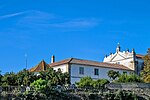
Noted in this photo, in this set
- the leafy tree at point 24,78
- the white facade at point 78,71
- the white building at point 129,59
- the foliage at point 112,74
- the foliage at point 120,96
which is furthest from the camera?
the white building at point 129,59

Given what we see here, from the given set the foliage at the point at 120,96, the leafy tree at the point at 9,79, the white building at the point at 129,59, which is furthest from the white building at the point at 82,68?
the foliage at the point at 120,96

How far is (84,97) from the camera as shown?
1351 inches

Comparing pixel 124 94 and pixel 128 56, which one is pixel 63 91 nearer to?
pixel 124 94

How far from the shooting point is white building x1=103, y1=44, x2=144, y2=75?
2645 inches

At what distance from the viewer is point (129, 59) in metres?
68.5

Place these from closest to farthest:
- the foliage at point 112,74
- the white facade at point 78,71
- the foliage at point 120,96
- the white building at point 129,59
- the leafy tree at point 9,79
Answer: the foliage at point 120,96 → the leafy tree at point 9,79 → the white facade at point 78,71 → the foliage at point 112,74 → the white building at point 129,59

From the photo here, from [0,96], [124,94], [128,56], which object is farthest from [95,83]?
[128,56]

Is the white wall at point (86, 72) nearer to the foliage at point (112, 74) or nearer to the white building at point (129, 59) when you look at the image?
the foliage at point (112, 74)

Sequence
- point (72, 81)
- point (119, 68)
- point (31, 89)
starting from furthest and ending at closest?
point (119, 68), point (72, 81), point (31, 89)

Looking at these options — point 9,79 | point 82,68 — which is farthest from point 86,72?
point 9,79

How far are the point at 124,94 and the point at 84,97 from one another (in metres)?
4.72

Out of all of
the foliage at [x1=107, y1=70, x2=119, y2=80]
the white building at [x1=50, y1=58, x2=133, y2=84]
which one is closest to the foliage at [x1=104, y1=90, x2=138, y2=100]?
the white building at [x1=50, y1=58, x2=133, y2=84]

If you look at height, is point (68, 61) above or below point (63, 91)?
above

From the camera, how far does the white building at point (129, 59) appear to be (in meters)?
67.2
